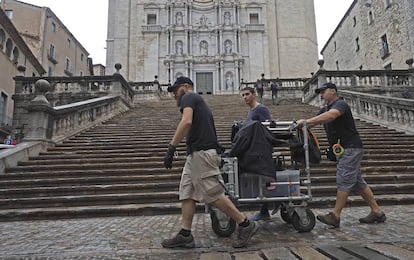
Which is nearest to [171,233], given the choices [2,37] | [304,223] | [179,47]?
[304,223]

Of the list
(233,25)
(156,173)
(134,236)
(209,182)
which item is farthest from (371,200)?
(233,25)

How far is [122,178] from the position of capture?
268 inches

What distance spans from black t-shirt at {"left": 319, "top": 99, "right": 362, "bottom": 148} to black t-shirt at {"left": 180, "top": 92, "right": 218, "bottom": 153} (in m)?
1.72

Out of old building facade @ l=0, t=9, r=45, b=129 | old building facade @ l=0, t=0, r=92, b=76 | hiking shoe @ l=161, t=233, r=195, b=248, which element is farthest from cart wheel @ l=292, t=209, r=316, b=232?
old building facade @ l=0, t=0, r=92, b=76

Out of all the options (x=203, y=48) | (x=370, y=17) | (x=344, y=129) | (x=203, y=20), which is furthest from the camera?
(x=203, y=20)

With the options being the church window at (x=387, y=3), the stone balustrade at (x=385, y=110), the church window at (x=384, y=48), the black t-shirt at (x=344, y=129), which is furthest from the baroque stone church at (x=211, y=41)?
the black t-shirt at (x=344, y=129)

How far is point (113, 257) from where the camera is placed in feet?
10.0

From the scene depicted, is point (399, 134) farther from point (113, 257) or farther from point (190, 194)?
point (113, 257)

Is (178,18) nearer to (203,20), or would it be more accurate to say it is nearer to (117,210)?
(203,20)

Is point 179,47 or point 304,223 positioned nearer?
point 304,223

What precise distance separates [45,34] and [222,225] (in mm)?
35492

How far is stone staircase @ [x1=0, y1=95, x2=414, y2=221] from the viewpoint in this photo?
5613 millimetres

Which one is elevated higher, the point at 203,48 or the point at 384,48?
the point at 203,48

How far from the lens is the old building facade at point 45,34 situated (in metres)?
31.8
